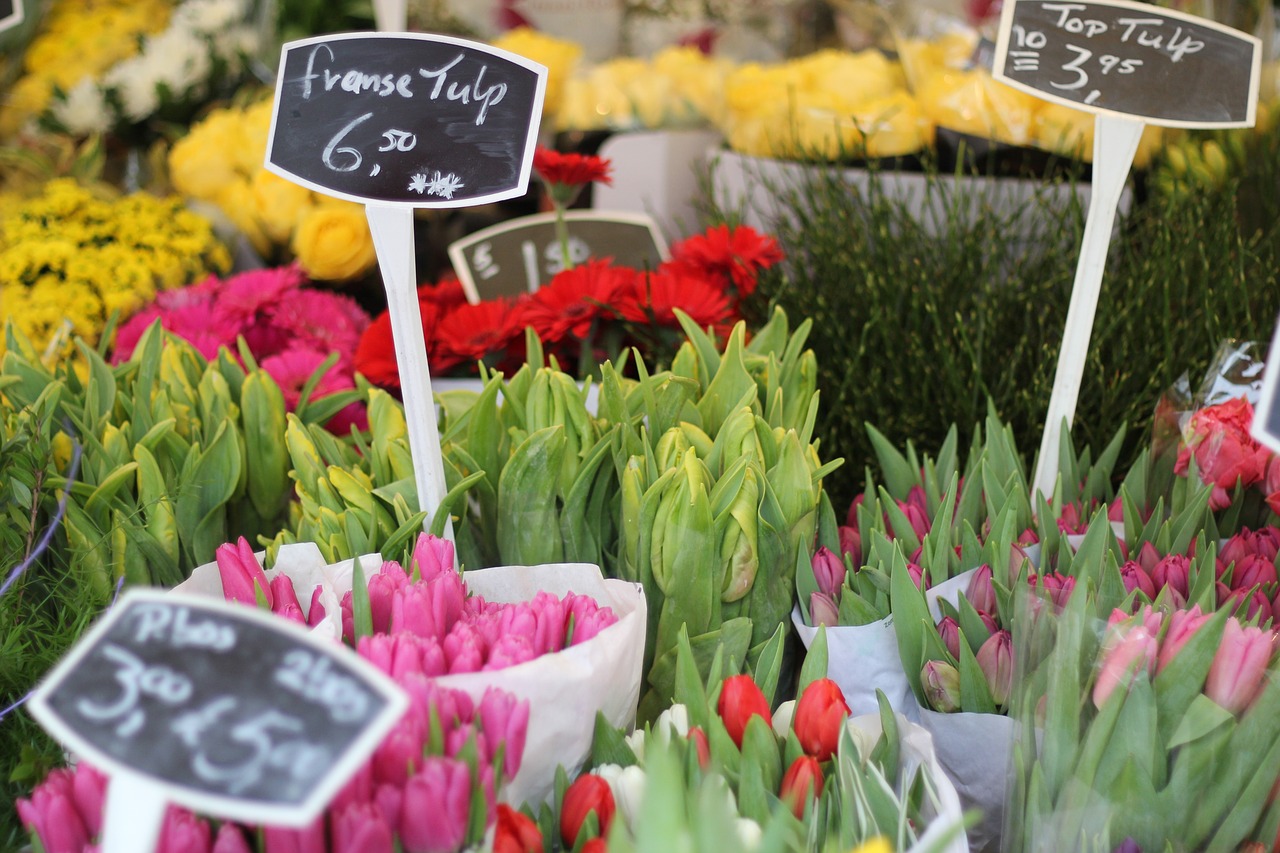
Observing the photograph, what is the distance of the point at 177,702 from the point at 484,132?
16.5 inches

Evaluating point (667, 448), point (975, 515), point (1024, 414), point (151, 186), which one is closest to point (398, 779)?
point (667, 448)

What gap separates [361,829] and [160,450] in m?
0.47

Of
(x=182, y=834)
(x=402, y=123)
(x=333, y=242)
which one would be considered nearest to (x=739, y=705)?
(x=182, y=834)

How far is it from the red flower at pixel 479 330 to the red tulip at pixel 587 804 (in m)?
0.55

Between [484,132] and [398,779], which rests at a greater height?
[484,132]

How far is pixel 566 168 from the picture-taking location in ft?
3.42

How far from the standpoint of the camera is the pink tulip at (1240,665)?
1.75 feet

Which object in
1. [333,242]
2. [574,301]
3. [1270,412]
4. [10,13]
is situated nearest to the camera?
[1270,412]

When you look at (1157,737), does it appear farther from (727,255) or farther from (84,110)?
(84,110)

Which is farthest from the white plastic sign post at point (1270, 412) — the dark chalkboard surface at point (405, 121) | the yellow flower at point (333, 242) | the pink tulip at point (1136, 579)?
the yellow flower at point (333, 242)

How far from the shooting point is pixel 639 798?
1.72ft

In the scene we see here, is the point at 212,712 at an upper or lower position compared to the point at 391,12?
lower

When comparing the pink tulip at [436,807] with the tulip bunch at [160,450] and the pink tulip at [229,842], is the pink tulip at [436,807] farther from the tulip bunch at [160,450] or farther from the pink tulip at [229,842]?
the tulip bunch at [160,450]

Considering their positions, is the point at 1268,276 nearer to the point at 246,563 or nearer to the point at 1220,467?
the point at 1220,467
